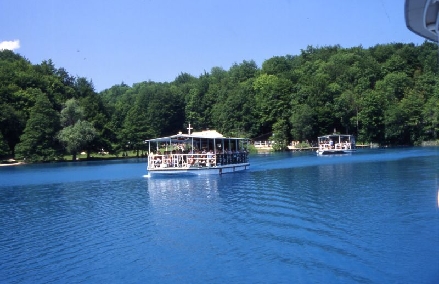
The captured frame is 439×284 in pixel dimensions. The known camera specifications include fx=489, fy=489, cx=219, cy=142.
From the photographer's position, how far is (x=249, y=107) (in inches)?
4338

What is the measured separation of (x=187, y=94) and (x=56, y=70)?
34500 millimetres

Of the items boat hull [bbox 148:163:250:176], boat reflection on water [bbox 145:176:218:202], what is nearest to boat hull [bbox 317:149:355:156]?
boat hull [bbox 148:163:250:176]

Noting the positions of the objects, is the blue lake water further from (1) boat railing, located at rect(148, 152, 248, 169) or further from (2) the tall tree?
(2) the tall tree

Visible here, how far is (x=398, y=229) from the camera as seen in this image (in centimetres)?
1811

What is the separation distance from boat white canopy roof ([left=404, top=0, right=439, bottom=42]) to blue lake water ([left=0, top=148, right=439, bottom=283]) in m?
6.30

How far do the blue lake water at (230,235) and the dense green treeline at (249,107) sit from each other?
5484cm

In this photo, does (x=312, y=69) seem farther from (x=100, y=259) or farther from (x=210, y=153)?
(x=100, y=259)

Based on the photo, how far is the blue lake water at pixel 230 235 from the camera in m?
14.0

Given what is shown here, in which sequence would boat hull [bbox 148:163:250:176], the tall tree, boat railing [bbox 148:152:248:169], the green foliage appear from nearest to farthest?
boat hull [bbox 148:163:250:176]
boat railing [bbox 148:152:248:169]
the tall tree
the green foliage

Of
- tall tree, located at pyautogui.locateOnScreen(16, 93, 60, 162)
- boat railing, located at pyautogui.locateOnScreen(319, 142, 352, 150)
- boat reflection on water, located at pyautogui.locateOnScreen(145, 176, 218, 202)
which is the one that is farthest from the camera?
boat railing, located at pyautogui.locateOnScreen(319, 142, 352, 150)

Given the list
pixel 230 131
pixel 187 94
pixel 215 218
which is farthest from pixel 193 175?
pixel 187 94

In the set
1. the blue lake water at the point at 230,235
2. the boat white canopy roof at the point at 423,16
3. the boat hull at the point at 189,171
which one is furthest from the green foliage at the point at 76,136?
the boat white canopy roof at the point at 423,16

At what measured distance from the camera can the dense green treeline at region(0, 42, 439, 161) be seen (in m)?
84.5

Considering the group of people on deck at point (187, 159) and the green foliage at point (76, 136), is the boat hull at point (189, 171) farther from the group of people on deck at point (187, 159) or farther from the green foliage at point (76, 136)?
the green foliage at point (76, 136)
